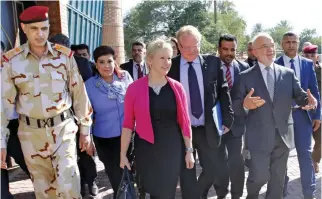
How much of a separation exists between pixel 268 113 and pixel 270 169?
60cm

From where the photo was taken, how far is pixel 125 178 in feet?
9.82

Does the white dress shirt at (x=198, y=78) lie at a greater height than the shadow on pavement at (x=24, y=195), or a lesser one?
greater

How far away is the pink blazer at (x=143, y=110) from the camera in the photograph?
9.82 feet

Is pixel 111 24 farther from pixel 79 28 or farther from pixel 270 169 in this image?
pixel 270 169

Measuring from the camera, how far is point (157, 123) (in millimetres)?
3027

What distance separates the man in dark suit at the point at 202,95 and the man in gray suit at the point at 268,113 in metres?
0.24

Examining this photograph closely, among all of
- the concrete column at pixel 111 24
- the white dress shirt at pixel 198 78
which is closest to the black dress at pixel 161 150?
the white dress shirt at pixel 198 78

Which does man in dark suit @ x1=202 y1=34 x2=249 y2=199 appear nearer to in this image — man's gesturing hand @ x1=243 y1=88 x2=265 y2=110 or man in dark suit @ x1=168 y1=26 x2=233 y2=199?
man in dark suit @ x1=168 y1=26 x2=233 y2=199

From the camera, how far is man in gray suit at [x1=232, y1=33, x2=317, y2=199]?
3520 millimetres

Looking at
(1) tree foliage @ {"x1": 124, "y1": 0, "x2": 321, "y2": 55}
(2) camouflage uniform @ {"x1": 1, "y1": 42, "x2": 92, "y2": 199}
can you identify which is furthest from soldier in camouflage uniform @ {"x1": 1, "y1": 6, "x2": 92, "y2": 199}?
(1) tree foliage @ {"x1": 124, "y1": 0, "x2": 321, "y2": 55}

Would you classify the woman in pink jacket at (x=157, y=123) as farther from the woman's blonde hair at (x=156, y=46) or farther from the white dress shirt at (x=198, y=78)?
the white dress shirt at (x=198, y=78)

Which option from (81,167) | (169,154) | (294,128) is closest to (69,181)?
(169,154)

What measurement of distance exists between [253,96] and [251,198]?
1.08 meters

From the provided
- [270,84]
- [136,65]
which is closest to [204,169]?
[270,84]
